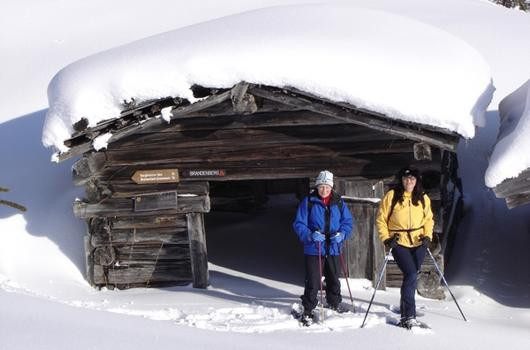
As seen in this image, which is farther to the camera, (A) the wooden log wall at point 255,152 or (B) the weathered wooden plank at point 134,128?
(A) the wooden log wall at point 255,152

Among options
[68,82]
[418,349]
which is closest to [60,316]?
[418,349]

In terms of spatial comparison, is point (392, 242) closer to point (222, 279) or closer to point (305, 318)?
point (305, 318)

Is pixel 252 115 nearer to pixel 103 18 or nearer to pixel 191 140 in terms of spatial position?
pixel 191 140

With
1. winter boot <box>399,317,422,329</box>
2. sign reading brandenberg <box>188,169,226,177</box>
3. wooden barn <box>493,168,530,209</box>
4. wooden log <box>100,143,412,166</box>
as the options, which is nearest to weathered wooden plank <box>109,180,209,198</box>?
sign reading brandenberg <box>188,169,226,177</box>

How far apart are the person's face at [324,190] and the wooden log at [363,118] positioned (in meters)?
1.64

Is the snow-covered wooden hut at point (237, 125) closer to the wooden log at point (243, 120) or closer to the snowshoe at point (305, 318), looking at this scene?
the wooden log at point (243, 120)

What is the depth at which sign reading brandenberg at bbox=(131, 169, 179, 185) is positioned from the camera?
1118 cm

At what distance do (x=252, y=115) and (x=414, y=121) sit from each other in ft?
7.11

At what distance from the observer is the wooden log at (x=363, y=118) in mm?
9930

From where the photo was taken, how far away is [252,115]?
10711 millimetres

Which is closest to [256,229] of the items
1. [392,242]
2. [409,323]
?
[392,242]

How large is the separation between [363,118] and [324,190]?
176 centimetres

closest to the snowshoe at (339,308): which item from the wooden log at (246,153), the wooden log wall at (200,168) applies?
the wooden log wall at (200,168)

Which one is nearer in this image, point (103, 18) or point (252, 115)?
point (252, 115)
